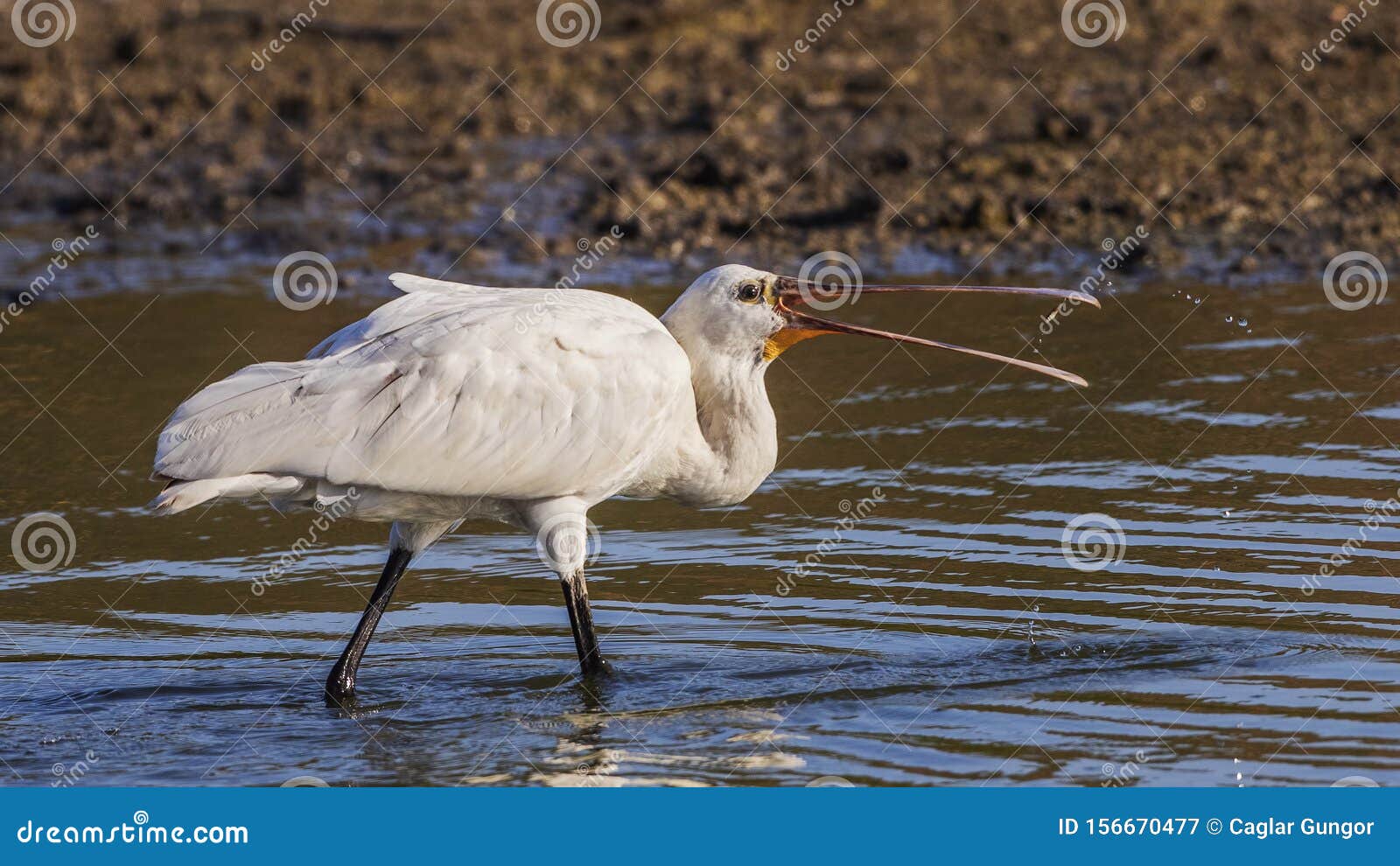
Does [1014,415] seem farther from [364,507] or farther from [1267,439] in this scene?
[364,507]

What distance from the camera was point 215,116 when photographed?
18.9 metres

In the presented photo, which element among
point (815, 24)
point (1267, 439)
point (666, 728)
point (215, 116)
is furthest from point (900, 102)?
point (666, 728)

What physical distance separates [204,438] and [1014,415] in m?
5.35
